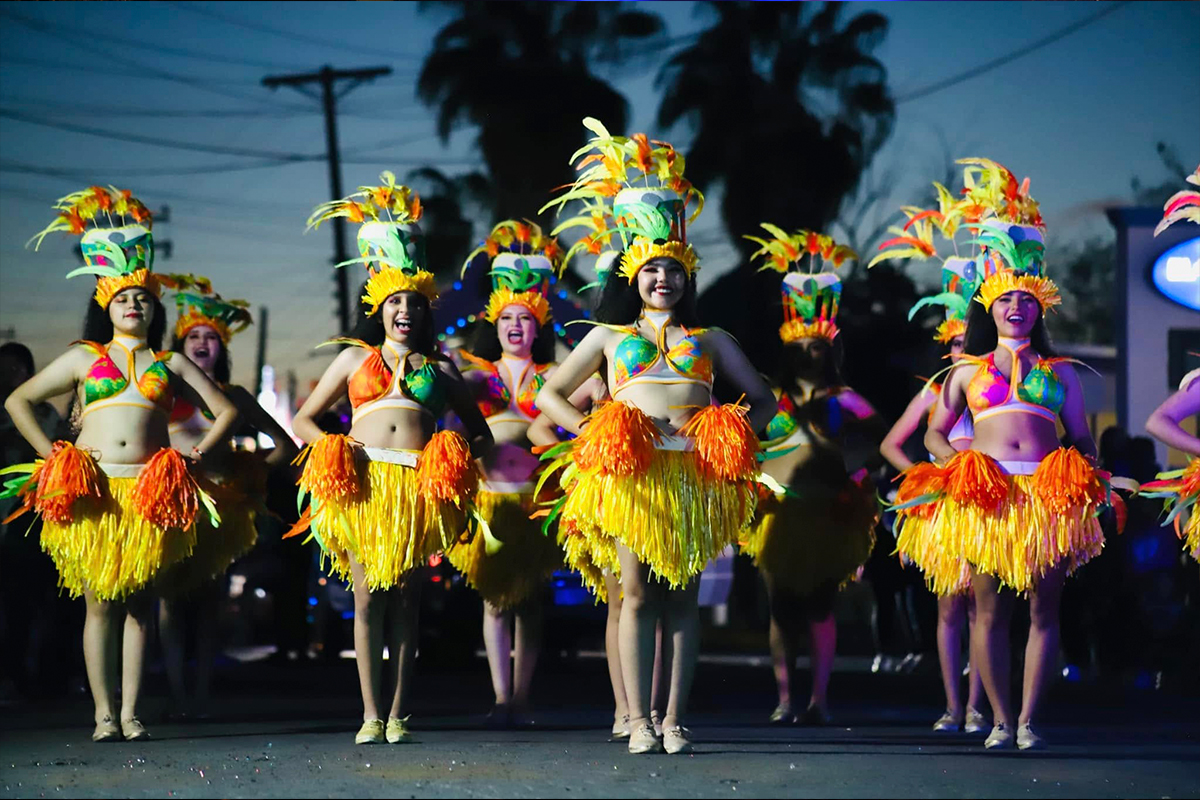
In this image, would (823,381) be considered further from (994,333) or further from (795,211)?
(795,211)

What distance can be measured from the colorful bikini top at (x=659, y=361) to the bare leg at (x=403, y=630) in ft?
3.57

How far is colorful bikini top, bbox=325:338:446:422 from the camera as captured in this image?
6.25 metres

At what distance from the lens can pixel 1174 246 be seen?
11531 mm

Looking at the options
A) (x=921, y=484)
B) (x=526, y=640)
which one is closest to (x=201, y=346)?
(x=526, y=640)

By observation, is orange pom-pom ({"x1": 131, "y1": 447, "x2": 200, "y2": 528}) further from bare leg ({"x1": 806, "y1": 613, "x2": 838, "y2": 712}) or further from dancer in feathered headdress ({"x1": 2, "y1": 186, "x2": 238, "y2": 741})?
bare leg ({"x1": 806, "y1": 613, "x2": 838, "y2": 712})

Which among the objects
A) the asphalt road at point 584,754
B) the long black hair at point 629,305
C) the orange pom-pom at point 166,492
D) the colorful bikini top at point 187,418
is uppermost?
the long black hair at point 629,305

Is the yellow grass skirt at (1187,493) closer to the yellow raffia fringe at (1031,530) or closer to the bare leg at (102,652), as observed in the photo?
the yellow raffia fringe at (1031,530)

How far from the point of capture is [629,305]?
6.00 metres

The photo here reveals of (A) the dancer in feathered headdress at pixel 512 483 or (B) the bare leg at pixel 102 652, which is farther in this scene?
(A) the dancer in feathered headdress at pixel 512 483

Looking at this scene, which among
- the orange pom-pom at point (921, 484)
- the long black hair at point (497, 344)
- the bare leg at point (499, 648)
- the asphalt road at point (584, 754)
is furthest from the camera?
the long black hair at point (497, 344)

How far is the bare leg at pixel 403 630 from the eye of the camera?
245 inches

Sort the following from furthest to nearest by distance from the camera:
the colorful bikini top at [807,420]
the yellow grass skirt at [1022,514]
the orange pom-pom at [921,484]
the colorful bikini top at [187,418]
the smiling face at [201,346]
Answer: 1. the smiling face at [201,346]
2. the colorful bikini top at [187,418]
3. the colorful bikini top at [807,420]
4. the orange pom-pom at [921,484]
5. the yellow grass skirt at [1022,514]

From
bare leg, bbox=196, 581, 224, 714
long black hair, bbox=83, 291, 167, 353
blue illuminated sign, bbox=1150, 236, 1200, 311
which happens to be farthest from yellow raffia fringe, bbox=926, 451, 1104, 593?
blue illuminated sign, bbox=1150, 236, 1200, 311

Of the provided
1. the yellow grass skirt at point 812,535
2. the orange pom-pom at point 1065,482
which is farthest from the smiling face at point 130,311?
the orange pom-pom at point 1065,482
